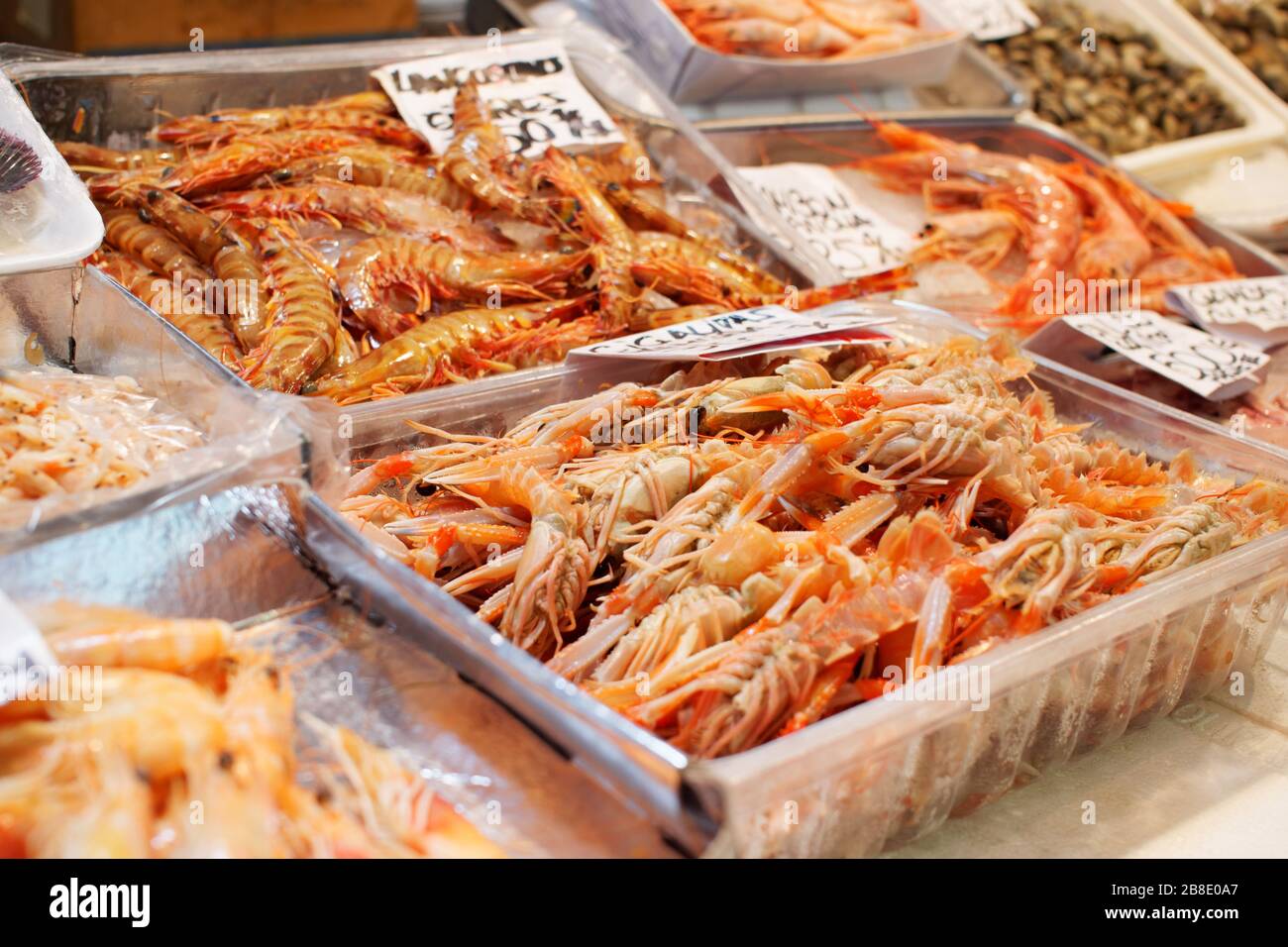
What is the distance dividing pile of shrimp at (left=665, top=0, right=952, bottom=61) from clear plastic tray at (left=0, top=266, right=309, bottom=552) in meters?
2.76

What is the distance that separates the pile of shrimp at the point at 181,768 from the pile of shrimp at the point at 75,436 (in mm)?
272

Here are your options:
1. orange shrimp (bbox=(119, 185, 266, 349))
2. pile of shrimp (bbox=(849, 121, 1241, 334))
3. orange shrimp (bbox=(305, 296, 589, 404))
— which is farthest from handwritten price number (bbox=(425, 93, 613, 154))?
pile of shrimp (bbox=(849, 121, 1241, 334))

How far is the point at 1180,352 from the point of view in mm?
3119

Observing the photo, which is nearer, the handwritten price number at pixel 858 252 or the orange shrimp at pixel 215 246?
the orange shrimp at pixel 215 246

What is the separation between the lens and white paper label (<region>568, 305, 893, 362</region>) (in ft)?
7.41

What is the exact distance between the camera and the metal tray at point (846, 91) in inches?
167

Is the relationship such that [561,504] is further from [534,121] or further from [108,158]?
[534,121]

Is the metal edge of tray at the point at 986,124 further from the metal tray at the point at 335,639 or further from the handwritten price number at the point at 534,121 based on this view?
the metal tray at the point at 335,639

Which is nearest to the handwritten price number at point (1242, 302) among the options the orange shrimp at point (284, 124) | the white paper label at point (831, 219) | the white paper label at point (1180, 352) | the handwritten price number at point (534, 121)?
the white paper label at point (1180, 352)

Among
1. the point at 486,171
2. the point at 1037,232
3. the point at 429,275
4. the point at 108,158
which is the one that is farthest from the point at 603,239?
the point at 1037,232

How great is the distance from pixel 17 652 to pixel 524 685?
21.0 inches

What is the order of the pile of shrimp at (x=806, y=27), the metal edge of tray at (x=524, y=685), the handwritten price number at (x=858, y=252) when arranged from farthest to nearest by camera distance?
the pile of shrimp at (x=806, y=27), the handwritten price number at (x=858, y=252), the metal edge of tray at (x=524, y=685)

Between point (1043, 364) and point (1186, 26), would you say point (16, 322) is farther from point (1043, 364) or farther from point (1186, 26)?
point (1186, 26)
